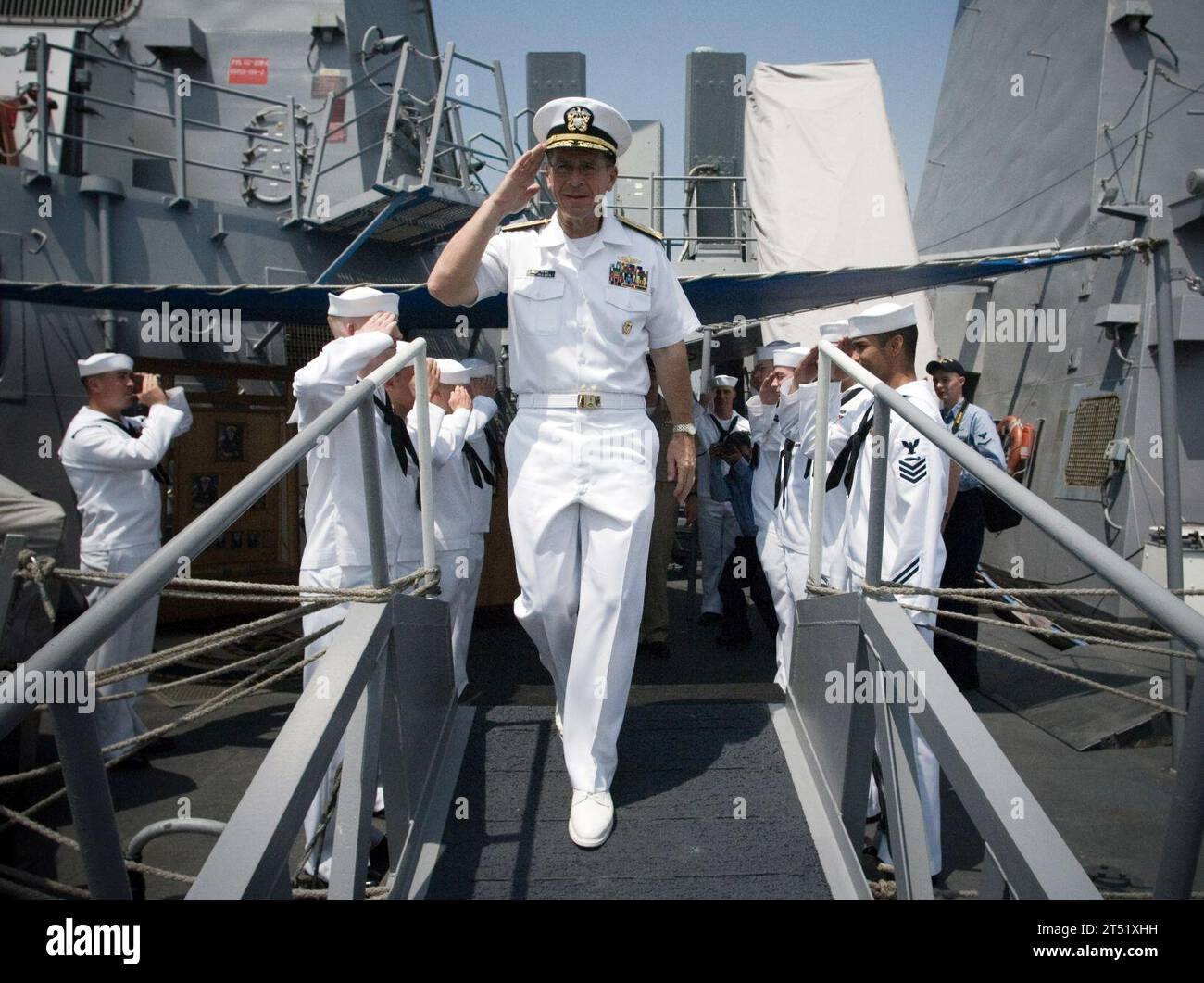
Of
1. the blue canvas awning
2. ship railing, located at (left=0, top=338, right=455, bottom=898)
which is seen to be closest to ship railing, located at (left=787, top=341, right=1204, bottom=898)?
ship railing, located at (left=0, top=338, right=455, bottom=898)

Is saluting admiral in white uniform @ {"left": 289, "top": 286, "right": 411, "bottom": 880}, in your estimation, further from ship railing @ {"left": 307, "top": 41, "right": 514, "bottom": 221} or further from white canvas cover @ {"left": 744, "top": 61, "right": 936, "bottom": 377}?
white canvas cover @ {"left": 744, "top": 61, "right": 936, "bottom": 377}

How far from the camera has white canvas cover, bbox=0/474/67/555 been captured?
300 cm

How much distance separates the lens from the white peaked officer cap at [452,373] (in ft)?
15.0

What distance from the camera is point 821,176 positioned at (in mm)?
8203

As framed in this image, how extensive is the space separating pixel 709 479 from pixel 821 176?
3.58 metres

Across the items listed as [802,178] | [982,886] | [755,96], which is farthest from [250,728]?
[755,96]

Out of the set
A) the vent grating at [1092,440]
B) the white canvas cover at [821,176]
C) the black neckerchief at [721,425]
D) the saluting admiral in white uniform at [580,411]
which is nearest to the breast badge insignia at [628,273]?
the saluting admiral in white uniform at [580,411]

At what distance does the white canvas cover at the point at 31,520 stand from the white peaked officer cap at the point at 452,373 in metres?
1.92

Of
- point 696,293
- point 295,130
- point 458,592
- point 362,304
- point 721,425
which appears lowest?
point 458,592

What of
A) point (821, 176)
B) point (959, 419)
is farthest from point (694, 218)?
point (959, 419)

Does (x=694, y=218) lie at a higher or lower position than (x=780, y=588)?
higher

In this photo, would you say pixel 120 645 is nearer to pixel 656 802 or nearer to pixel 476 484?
pixel 476 484

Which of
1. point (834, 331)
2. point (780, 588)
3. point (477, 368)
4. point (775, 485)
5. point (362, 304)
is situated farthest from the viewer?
point (477, 368)

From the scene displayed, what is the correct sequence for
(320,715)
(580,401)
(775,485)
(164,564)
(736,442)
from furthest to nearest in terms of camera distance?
(736,442)
(775,485)
(580,401)
(320,715)
(164,564)
